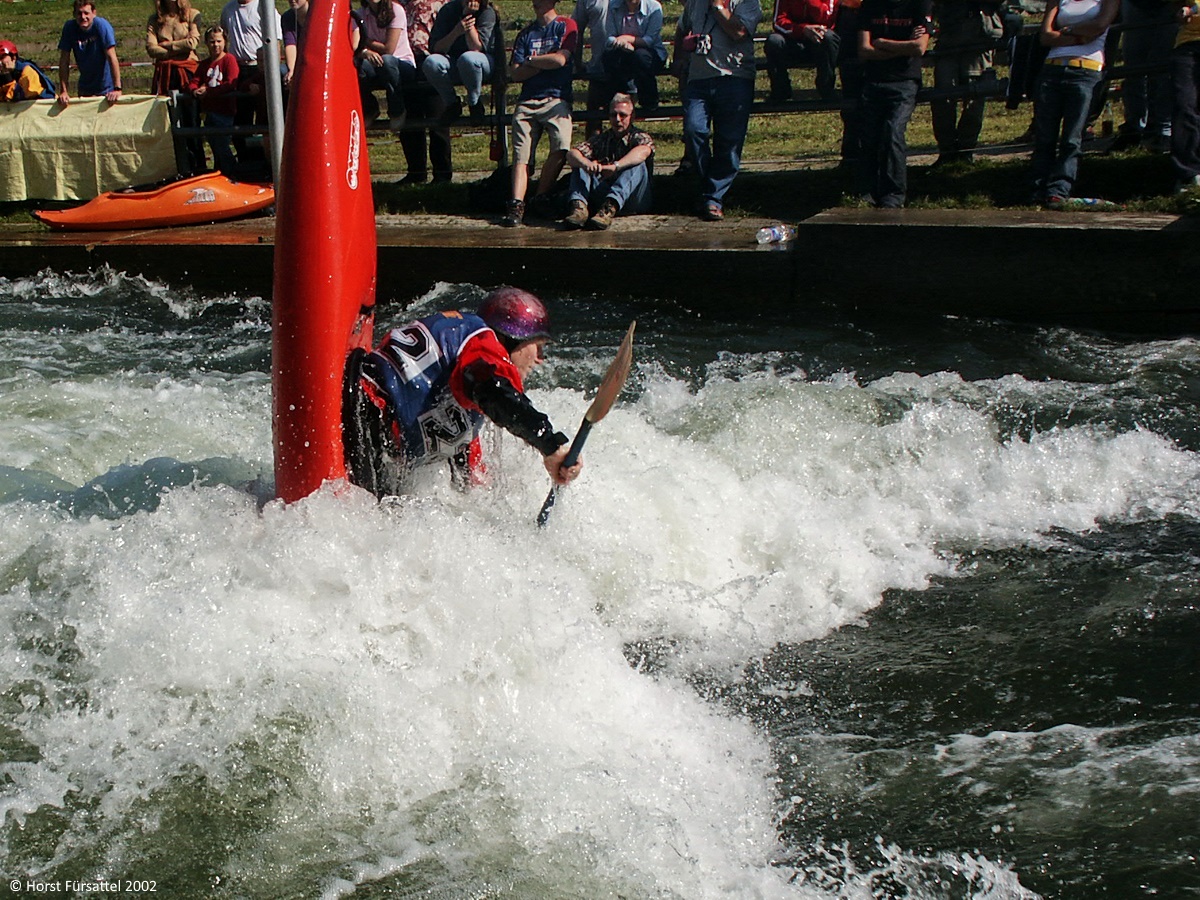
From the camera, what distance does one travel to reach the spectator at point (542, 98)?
30.1ft

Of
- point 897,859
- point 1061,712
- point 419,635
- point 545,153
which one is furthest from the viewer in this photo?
point 545,153

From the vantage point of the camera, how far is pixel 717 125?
348 inches

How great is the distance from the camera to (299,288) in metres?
4.44

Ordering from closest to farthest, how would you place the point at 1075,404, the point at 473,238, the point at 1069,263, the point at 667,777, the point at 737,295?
the point at 667,777
the point at 1075,404
the point at 1069,263
the point at 737,295
the point at 473,238

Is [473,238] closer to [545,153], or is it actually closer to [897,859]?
[545,153]

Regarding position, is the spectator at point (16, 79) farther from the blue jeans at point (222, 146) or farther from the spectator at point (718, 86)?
the spectator at point (718, 86)

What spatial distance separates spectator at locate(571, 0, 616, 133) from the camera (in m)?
9.61

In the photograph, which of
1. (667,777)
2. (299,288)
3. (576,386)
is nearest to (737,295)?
(576,386)

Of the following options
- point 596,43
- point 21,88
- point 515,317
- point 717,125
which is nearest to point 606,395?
point 515,317

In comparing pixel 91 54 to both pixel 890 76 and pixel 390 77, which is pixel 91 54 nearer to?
pixel 390 77

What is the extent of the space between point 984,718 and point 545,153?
30.2ft

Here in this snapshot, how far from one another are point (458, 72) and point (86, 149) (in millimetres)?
3506

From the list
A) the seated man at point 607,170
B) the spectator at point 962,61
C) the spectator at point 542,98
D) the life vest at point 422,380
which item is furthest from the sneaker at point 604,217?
the life vest at point 422,380

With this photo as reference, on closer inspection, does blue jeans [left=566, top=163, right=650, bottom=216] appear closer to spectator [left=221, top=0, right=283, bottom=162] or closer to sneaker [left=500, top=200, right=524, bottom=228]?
sneaker [left=500, top=200, right=524, bottom=228]
